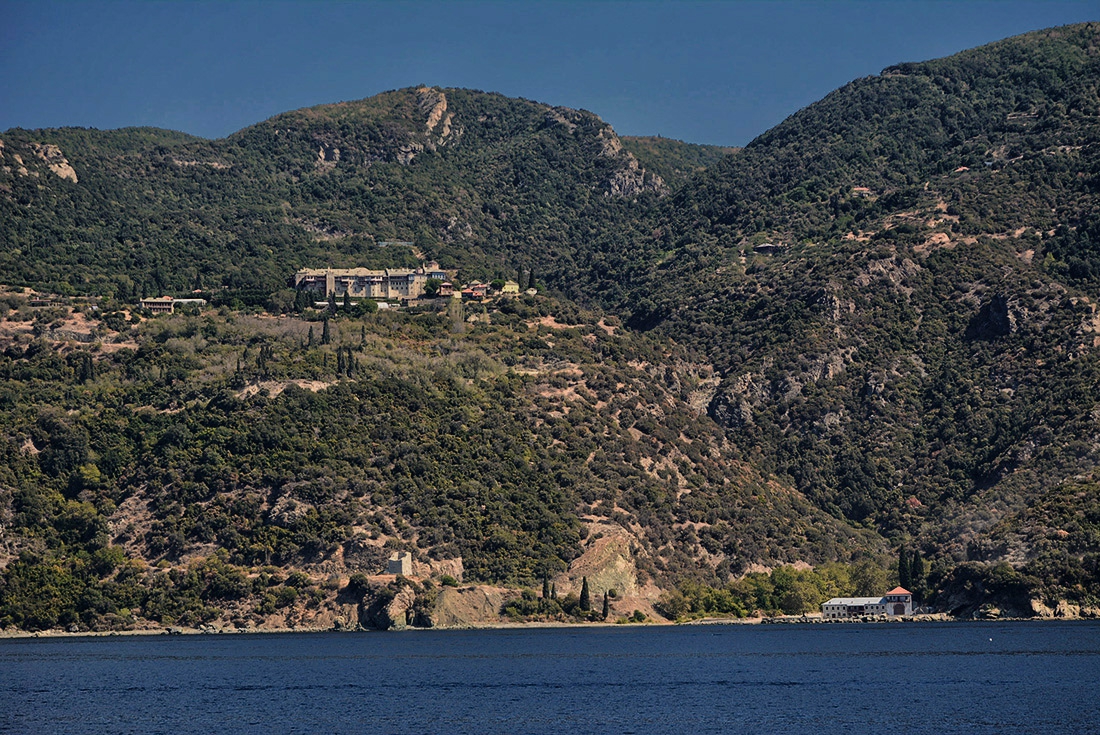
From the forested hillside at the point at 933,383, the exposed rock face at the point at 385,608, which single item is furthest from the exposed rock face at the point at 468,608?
the forested hillside at the point at 933,383

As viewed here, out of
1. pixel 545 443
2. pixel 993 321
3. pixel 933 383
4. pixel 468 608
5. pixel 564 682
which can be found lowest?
pixel 564 682

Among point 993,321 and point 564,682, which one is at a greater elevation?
point 993,321

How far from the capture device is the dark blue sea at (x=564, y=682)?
78250mm

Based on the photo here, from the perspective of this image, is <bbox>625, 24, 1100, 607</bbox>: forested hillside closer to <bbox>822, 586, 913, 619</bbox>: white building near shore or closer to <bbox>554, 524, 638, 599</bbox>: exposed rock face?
<bbox>822, 586, 913, 619</bbox>: white building near shore

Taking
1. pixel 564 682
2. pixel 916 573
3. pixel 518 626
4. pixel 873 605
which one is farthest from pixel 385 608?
pixel 916 573

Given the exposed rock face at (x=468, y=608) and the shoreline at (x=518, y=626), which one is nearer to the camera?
the shoreline at (x=518, y=626)

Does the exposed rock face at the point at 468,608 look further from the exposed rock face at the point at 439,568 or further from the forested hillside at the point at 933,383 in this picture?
the forested hillside at the point at 933,383

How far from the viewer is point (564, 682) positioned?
95438 millimetres

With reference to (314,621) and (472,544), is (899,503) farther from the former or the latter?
(314,621)

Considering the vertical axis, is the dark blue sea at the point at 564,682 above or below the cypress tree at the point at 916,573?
below

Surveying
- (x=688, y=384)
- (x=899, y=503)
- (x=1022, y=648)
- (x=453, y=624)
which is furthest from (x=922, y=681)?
(x=688, y=384)

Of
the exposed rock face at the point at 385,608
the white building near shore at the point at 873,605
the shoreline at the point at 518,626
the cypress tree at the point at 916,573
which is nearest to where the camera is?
the shoreline at the point at 518,626

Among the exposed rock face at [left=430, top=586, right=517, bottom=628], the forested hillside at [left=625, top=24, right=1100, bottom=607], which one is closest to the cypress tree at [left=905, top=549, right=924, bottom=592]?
the forested hillside at [left=625, top=24, right=1100, bottom=607]

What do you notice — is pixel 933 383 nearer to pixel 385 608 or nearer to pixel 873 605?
pixel 873 605
